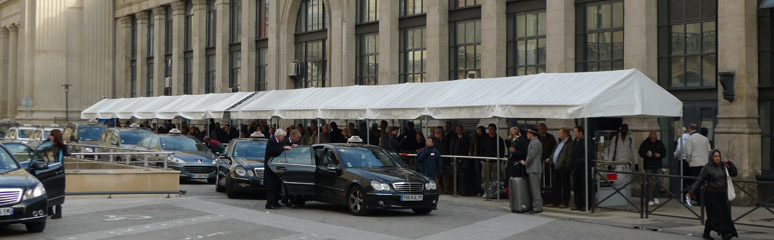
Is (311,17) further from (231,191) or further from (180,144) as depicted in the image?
(231,191)

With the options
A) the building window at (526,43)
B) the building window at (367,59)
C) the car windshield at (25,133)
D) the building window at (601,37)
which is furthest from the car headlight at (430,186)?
the car windshield at (25,133)

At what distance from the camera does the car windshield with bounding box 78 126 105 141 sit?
32312 millimetres

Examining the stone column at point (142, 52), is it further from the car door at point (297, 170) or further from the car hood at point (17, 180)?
the car hood at point (17, 180)

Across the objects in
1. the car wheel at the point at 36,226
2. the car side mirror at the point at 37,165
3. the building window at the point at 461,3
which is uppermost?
the building window at the point at 461,3

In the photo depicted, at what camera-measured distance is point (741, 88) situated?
1933 cm

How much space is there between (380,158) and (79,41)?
44067mm

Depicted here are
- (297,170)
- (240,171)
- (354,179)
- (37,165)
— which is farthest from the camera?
(240,171)

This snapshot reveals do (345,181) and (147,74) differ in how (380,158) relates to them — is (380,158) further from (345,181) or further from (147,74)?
(147,74)

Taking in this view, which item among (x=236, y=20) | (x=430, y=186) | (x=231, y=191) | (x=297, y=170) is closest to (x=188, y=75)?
(x=236, y=20)

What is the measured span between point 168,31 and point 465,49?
25544 millimetres

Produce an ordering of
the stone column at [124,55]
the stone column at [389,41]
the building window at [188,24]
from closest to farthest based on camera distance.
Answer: the stone column at [389,41], the building window at [188,24], the stone column at [124,55]

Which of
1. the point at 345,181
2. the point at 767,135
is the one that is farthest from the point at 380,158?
the point at 767,135

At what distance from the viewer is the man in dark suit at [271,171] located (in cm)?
1773

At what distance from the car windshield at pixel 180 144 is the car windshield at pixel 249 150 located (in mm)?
4942
